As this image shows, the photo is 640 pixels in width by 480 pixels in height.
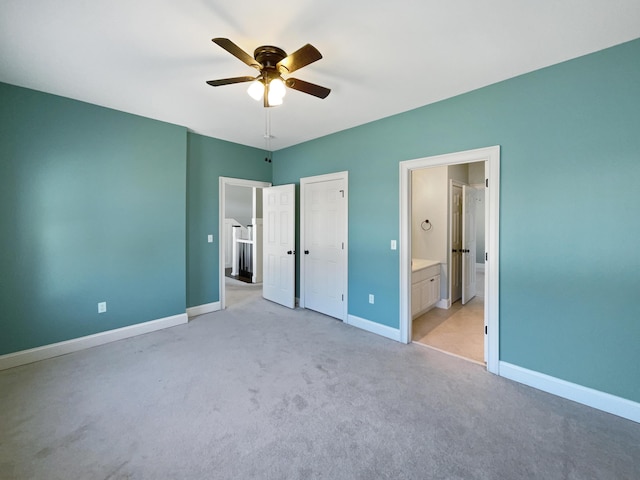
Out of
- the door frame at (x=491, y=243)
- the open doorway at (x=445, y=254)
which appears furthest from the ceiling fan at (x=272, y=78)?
the open doorway at (x=445, y=254)

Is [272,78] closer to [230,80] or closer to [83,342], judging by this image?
[230,80]

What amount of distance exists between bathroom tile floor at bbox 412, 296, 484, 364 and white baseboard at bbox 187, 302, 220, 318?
302 centimetres

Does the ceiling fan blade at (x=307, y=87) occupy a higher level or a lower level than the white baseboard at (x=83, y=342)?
→ higher

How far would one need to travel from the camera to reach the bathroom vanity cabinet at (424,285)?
3932 mm

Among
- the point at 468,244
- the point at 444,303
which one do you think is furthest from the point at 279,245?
the point at 468,244

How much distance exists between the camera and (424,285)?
165 inches

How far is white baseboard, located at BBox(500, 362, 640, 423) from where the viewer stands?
2004mm

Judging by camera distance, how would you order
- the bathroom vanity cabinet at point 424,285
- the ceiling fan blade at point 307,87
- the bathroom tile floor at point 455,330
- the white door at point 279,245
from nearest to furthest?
the ceiling fan blade at point 307,87 < the bathroom tile floor at point 455,330 < the bathroom vanity cabinet at point 424,285 < the white door at point 279,245

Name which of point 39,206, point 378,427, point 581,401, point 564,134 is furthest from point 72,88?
point 581,401

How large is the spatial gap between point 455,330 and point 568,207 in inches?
81.2

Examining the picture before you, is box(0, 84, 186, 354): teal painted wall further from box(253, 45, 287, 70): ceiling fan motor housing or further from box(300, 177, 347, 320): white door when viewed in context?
box(253, 45, 287, 70): ceiling fan motor housing

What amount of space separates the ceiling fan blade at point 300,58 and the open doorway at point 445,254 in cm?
246

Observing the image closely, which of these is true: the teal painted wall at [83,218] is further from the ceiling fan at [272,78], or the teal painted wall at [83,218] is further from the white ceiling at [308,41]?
the ceiling fan at [272,78]

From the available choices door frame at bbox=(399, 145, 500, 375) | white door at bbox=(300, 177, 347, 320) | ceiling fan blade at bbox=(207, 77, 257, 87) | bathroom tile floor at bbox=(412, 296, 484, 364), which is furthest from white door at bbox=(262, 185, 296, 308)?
door frame at bbox=(399, 145, 500, 375)
